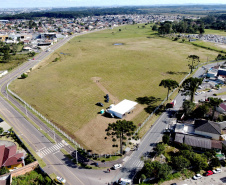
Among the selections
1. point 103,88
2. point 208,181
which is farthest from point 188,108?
point 103,88

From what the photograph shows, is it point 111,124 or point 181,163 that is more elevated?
point 111,124

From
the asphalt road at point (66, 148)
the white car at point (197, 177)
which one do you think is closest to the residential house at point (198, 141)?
the asphalt road at point (66, 148)

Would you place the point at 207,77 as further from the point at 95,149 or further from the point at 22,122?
the point at 22,122

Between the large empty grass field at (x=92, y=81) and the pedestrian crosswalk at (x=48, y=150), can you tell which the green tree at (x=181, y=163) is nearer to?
the large empty grass field at (x=92, y=81)

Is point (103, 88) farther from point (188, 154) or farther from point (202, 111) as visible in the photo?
point (188, 154)

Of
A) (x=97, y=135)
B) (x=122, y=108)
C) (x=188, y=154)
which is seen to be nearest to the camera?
(x=188, y=154)

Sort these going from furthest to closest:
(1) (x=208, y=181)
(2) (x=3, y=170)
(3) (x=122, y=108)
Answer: (3) (x=122, y=108) < (2) (x=3, y=170) < (1) (x=208, y=181)
